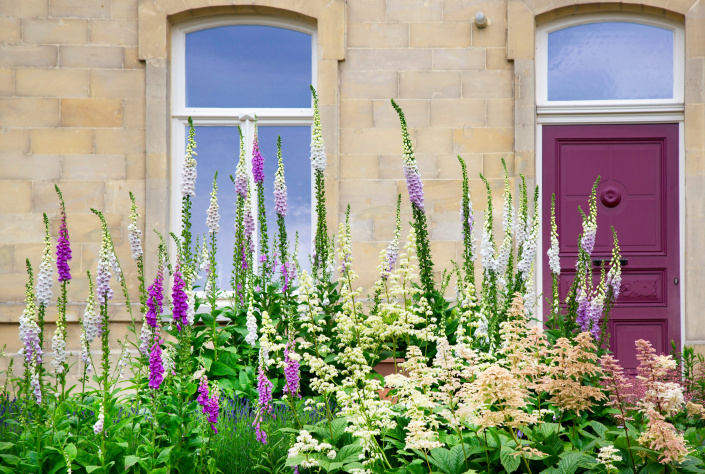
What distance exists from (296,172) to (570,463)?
14.9ft

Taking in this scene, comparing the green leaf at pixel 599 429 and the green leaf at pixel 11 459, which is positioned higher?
the green leaf at pixel 599 429

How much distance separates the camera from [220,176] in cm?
667

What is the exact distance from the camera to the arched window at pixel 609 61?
648 centimetres

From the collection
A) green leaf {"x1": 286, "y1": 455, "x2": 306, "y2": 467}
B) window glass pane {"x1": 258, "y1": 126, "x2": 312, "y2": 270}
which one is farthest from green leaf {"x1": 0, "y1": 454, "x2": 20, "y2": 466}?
window glass pane {"x1": 258, "y1": 126, "x2": 312, "y2": 270}

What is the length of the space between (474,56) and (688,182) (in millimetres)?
2068

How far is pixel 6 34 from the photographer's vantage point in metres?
6.33

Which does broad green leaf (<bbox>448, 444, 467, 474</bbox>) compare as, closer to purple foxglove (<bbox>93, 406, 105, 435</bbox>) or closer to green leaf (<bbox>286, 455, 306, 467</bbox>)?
green leaf (<bbox>286, 455, 306, 467</bbox>)

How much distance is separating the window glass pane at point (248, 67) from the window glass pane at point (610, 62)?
2.23 metres

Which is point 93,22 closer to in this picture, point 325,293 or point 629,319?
point 325,293

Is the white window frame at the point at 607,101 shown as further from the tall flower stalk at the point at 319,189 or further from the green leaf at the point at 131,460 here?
the green leaf at the point at 131,460

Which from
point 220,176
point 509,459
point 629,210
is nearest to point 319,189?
point 509,459

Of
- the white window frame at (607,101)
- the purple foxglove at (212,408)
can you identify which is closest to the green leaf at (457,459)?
the purple foxglove at (212,408)

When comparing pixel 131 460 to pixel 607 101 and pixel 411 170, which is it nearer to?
pixel 411 170

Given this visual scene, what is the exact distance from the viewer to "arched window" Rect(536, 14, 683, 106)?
6.48 meters
